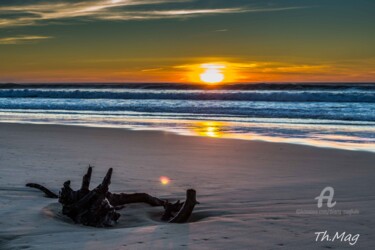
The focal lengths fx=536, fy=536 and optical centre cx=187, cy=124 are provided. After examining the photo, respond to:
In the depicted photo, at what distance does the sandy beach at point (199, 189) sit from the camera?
15.0 feet

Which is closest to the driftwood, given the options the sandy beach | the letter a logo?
the sandy beach

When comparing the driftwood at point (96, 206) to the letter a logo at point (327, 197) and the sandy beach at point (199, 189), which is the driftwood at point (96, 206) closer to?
the sandy beach at point (199, 189)

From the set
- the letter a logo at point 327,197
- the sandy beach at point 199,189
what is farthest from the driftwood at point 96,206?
the letter a logo at point 327,197

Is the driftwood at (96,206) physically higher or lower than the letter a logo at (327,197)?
lower

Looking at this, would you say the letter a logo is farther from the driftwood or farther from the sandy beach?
the driftwood

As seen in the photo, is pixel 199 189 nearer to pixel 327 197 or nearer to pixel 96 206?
pixel 327 197

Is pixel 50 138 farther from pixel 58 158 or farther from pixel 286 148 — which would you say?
pixel 286 148

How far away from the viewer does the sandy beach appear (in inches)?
181

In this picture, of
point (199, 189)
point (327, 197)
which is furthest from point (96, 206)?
point (327, 197)

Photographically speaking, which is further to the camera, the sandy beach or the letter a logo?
the letter a logo

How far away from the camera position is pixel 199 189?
280 inches

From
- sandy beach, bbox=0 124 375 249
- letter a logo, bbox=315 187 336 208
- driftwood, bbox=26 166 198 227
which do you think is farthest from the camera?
letter a logo, bbox=315 187 336 208

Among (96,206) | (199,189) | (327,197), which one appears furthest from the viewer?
(199,189)

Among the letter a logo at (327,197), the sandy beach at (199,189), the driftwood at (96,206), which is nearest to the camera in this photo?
the sandy beach at (199,189)
